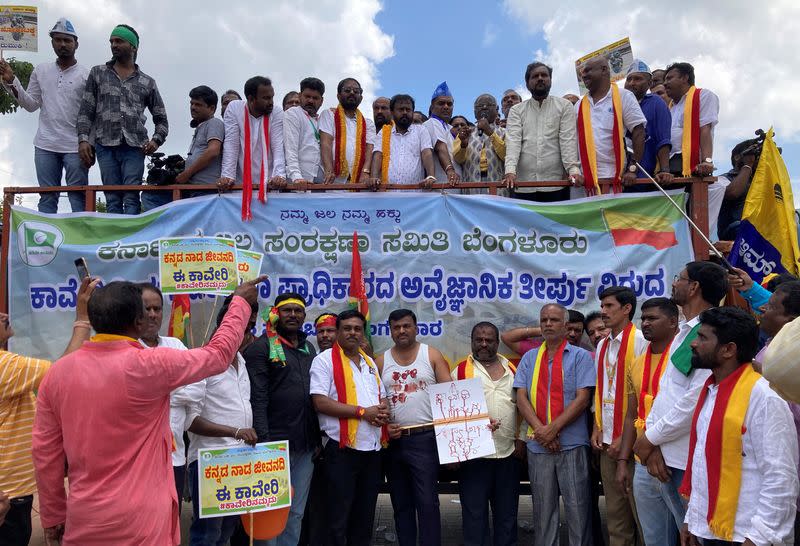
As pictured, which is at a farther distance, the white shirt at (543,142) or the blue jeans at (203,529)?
the white shirt at (543,142)

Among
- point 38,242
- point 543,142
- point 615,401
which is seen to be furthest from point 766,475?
point 38,242

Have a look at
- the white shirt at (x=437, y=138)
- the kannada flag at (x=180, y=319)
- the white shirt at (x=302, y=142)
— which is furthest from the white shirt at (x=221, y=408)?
the white shirt at (x=437, y=138)

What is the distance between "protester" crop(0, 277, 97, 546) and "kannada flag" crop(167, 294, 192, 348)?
6.36 feet

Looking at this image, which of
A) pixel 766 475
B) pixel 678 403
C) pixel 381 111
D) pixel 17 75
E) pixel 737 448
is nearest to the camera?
pixel 766 475

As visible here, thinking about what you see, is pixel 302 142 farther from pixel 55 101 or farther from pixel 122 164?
pixel 55 101

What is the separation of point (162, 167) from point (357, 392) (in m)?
2.83

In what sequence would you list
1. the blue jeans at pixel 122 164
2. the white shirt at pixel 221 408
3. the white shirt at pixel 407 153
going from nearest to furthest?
the white shirt at pixel 221 408
the blue jeans at pixel 122 164
the white shirt at pixel 407 153

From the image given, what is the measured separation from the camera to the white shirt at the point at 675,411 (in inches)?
140

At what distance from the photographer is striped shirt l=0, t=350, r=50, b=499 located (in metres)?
3.32

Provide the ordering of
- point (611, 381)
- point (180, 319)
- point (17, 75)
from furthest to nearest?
point (17, 75) → point (180, 319) → point (611, 381)

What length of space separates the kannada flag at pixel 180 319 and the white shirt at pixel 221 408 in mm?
1205

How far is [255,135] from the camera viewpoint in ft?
19.5

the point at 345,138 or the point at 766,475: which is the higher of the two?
the point at 345,138

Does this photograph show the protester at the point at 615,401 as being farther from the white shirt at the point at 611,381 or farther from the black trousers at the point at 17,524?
the black trousers at the point at 17,524
